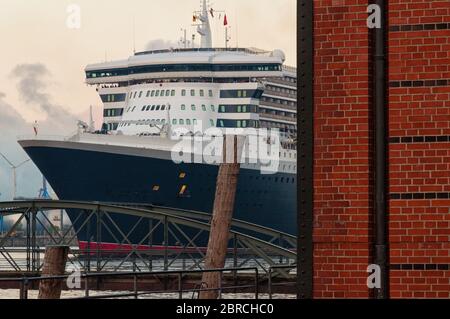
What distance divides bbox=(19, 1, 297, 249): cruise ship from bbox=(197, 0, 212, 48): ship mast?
0.24 ft

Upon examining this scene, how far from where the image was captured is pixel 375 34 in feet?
44.8

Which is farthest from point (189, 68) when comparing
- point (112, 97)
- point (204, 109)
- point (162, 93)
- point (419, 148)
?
point (419, 148)

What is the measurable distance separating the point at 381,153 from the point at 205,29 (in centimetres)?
8808

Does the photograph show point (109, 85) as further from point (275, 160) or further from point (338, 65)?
point (338, 65)

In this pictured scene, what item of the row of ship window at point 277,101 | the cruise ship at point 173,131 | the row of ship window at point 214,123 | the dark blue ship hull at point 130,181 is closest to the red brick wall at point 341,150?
the cruise ship at point 173,131

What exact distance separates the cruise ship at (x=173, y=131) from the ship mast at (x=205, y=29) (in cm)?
7

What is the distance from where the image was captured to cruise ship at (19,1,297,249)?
8044cm

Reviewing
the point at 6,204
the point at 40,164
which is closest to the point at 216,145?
the point at 40,164

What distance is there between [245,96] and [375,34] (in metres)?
81.5

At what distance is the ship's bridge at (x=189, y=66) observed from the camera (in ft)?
303

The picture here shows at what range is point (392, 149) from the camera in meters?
13.5

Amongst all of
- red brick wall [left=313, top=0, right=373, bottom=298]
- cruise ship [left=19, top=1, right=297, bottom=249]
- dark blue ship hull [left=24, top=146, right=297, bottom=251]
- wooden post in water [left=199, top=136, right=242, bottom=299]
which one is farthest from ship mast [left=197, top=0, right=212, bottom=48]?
red brick wall [left=313, top=0, right=373, bottom=298]

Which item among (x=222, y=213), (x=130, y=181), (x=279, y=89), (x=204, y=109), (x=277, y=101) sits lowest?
(x=222, y=213)

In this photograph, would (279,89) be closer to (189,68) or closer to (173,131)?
(189,68)
